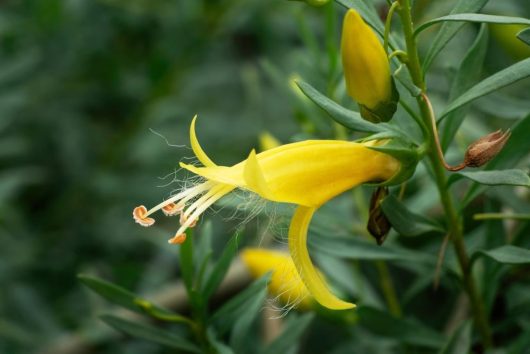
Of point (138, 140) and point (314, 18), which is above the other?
point (314, 18)

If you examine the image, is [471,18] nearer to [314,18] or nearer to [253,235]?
[253,235]

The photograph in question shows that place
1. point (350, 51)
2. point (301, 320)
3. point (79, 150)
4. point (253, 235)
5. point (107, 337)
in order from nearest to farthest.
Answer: point (350, 51) → point (301, 320) → point (107, 337) → point (253, 235) → point (79, 150)

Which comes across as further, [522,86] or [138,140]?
[138,140]

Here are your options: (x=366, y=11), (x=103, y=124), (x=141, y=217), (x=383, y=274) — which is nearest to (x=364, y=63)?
(x=366, y=11)

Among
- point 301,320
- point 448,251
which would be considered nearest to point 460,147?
point 448,251

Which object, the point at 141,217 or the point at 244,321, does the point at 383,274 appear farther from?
the point at 141,217

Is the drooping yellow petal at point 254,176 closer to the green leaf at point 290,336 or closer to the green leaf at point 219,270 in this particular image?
the green leaf at point 219,270

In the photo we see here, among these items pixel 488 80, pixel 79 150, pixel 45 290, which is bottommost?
pixel 45 290

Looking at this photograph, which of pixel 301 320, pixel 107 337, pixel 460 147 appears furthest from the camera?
pixel 107 337
